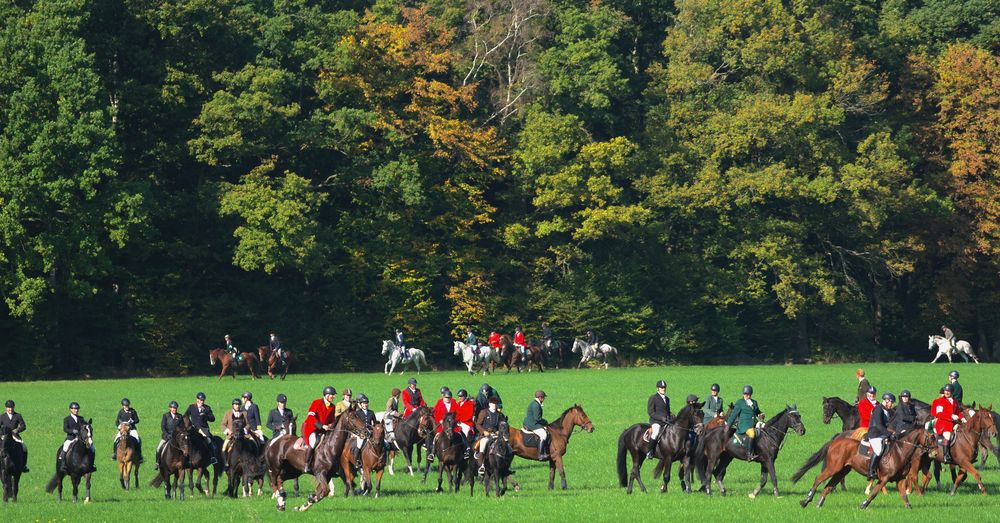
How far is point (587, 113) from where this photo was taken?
68625 mm

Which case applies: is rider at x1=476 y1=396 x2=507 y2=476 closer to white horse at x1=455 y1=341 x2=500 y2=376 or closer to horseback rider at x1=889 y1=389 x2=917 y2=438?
horseback rider at x1=889 y1=389 x2=917 y2=438

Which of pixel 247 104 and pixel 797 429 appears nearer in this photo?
pixel 797 429

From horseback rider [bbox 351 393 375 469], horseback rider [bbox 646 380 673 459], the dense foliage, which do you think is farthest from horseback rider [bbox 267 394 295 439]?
the dense foliage

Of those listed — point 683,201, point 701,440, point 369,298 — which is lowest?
point 701,440

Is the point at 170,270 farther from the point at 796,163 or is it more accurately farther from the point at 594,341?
the point at 796,163

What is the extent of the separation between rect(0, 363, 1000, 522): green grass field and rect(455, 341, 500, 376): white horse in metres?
1.00

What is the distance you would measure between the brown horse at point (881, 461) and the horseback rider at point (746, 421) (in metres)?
1.50

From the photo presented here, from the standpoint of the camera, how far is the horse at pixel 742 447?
80.8 feet

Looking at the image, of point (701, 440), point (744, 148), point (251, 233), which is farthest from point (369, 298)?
point (701, 440)

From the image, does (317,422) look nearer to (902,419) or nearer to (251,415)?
(251,415)

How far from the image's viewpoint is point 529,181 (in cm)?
6756

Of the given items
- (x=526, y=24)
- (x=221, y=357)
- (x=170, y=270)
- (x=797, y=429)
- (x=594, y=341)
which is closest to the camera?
(x=797, y=429)

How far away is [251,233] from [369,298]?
8.44 m

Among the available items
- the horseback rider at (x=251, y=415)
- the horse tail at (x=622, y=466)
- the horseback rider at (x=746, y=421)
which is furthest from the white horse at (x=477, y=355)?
the horseback rider at (x=746, y=421)
